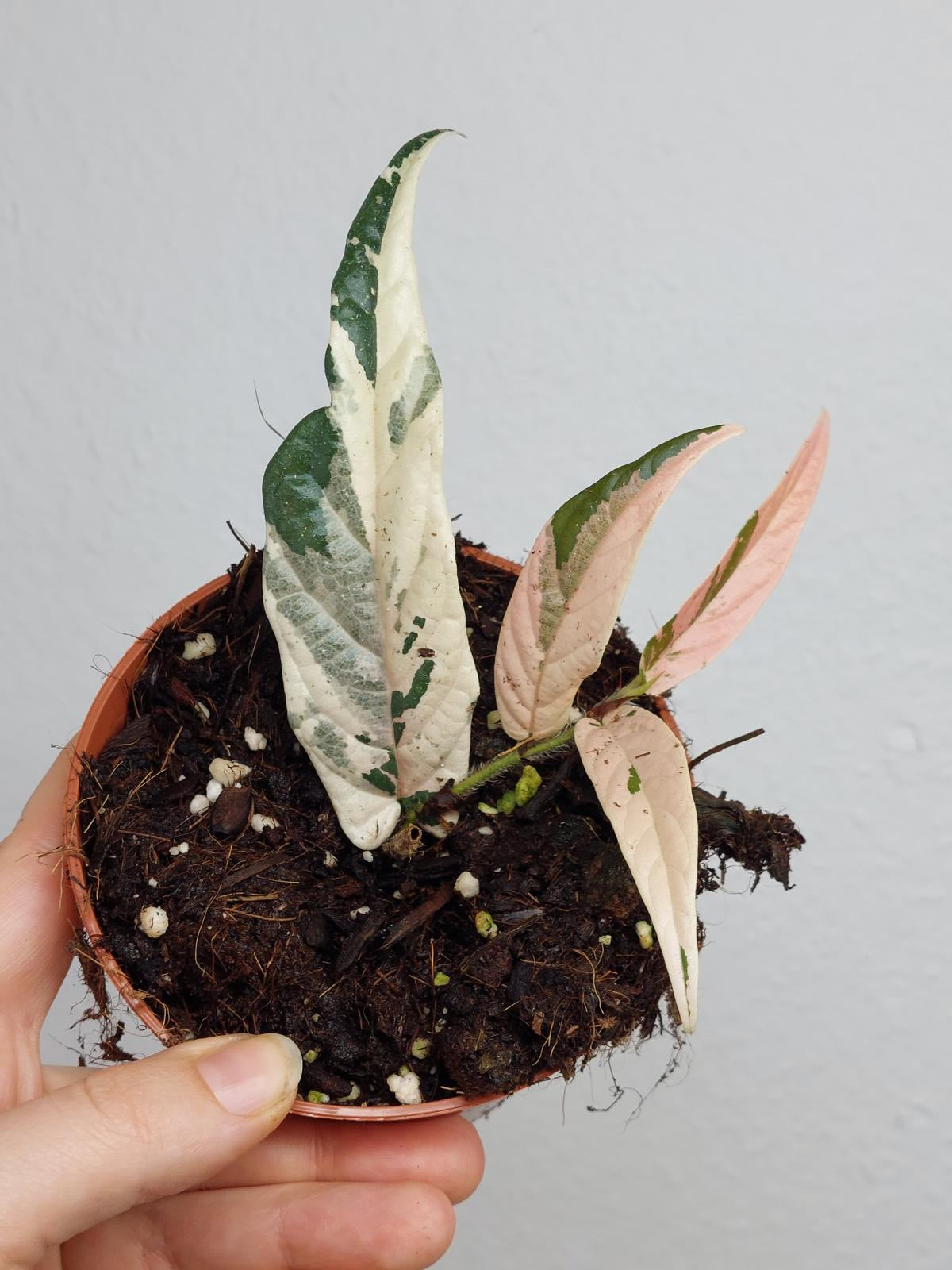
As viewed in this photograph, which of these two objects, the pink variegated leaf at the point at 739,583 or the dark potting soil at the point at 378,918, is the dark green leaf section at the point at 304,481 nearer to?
the dark potting soil at the point at 378,918

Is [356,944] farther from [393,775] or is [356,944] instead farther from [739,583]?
[739,583]

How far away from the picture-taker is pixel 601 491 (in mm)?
632

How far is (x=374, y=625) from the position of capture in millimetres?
718

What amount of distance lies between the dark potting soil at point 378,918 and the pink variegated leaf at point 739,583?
0.38 ft

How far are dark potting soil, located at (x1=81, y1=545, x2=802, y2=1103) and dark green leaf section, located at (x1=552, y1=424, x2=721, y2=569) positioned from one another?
0.12m

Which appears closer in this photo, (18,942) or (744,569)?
(744,569)

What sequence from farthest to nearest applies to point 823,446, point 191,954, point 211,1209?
1. point 211,1209
2. point 191,954
3. point 823,446

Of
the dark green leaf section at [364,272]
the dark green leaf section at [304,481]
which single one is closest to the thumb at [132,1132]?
the dark green leaf section at [304,481]

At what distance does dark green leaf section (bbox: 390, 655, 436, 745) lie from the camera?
2.37 ft

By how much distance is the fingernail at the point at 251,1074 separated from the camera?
0.66 meters

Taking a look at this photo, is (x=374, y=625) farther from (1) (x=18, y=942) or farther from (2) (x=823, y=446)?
(1) (x=18, y=942)

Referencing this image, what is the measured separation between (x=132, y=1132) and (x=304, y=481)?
41 cm

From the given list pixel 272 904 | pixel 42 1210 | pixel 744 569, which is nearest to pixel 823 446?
pixel 744 569

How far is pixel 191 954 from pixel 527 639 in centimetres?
32
